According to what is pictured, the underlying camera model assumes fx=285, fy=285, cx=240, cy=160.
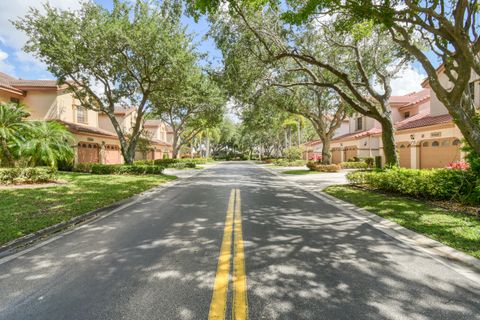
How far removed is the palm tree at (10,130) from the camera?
1466 centimetres

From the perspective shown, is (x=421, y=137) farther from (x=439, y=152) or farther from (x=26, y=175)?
(x=26, y=175)

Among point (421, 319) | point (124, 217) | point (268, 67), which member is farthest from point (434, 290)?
point (268, 67)

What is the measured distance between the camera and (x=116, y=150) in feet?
108

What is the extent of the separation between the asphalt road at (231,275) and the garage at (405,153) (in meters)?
19.4

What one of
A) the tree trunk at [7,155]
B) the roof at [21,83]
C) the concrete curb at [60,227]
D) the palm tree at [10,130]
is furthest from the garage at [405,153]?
the roof at [21,83]

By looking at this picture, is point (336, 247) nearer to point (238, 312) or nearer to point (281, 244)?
point (281, 244)

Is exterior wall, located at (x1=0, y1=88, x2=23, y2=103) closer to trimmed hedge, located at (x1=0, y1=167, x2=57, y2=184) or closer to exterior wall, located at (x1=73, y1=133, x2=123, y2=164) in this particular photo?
exterior wall, located at (x1=73, y1=133, x2=123, y2=164)

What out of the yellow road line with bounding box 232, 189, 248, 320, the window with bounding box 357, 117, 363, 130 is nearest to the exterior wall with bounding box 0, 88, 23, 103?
the yellow road line with bounding box 232, 189, 248, 320

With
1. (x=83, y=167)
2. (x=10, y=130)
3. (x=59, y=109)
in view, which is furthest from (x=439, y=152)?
(x=59, y=109)

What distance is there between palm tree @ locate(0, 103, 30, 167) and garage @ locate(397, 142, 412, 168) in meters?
26.2

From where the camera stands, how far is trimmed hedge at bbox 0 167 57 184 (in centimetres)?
1355

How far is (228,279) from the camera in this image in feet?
12.6

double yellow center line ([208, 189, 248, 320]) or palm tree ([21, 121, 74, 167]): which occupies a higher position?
palm tree ([21, 121, 74, 167])

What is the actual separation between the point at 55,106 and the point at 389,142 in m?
27.1
